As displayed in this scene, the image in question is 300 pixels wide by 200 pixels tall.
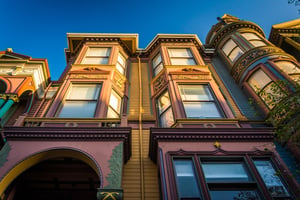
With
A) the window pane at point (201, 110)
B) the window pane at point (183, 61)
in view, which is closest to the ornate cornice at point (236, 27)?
the window pane at point (183, 61)

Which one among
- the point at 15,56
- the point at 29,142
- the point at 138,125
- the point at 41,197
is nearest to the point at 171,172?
the point at 138,125

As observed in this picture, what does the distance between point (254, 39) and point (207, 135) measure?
33.9 ft

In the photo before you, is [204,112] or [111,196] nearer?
[111,196]

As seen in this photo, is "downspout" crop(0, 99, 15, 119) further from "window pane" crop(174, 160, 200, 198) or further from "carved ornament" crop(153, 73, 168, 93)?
"window pane" crop(174, 160, 200, 198)

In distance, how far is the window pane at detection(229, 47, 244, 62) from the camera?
14527 millimetres

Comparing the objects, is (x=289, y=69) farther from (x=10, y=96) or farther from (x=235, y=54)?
(x=10, y=96)

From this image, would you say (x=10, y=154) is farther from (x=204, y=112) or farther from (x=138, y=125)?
(x=204, y=112)

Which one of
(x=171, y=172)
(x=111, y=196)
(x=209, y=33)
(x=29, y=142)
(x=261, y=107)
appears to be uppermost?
(x=209, y=33)

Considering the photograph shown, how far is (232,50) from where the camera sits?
50.3 feet

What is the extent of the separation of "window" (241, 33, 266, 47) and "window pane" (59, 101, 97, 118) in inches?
428

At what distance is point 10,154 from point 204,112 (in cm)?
719

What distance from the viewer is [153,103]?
11492 mm

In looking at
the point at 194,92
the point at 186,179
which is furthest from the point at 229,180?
the point at 194,92

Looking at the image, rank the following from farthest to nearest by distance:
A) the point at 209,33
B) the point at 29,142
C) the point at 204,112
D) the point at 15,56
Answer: the point at 209,33 → the point at 15,56 → the point at 204,112 → the point at 29,142
